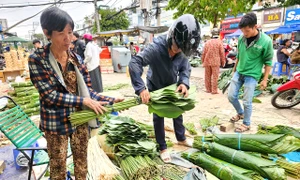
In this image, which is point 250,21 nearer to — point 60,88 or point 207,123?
point 207,123

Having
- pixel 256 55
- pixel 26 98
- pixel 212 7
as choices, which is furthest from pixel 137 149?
pixel 212 7

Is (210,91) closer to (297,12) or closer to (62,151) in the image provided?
(62,151)

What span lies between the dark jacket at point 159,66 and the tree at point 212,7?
17.4ft

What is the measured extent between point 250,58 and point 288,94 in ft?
7.32

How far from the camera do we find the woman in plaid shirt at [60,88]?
1.42 metres

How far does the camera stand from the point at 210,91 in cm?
656

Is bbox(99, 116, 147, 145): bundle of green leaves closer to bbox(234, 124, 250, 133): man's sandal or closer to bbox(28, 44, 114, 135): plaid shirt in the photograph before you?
bbox(28, 44, 114, 135): plaid shirt

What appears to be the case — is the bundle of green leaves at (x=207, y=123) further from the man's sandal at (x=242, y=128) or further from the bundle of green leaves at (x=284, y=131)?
the bundle of green leaves at (x=284, y=131)

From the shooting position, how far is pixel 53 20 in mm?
1354

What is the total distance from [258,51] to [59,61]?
2860 mm

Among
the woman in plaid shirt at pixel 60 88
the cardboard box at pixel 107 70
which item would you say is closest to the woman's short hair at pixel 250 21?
the woman in plaid shirt at pixel 60 88

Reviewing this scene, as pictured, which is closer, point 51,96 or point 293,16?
point 51,96

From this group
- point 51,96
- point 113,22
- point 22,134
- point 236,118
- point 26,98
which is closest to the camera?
Answer: point 51,96

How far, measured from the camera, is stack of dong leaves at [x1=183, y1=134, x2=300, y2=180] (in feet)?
6.78
